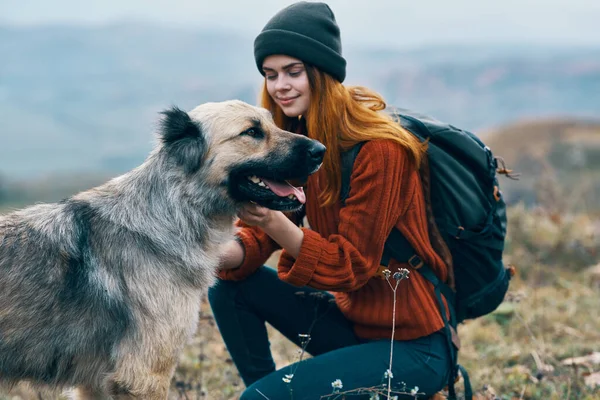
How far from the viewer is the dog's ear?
3.01 m

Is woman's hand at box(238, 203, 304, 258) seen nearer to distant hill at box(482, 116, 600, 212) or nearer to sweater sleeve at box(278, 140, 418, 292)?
sweater sleeve at box(278, 140, 418, 292)

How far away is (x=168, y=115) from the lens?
2998mm

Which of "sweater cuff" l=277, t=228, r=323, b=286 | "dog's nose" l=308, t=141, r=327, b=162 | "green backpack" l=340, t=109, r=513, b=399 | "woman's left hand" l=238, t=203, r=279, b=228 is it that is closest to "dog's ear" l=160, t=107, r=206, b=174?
"woman's left hand" l=238, t=203, r=279, b=228

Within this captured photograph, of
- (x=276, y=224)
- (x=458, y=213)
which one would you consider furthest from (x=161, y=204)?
(x=458, y=213)

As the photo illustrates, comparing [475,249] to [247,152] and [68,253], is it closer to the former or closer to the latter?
[247,152]

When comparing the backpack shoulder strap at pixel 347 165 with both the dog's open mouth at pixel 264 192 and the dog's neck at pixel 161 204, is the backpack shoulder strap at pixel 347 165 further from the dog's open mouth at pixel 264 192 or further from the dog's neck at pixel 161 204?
the dog's neck at pixel 161 204

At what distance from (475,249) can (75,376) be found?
2023 millimetres

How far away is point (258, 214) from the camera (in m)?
3.12

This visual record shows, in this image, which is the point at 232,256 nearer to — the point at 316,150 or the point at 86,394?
the point at 316,150

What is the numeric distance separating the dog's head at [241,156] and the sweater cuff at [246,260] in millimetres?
515

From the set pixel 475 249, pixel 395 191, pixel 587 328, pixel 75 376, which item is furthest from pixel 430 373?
pixel 587 328

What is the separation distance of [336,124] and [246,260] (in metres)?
0.93

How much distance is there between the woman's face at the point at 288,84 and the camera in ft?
10.8

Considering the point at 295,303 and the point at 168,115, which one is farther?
the point at 295,303
